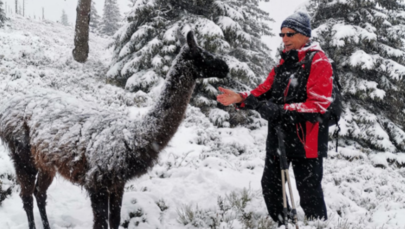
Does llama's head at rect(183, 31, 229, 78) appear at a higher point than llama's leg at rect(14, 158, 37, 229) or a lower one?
higher

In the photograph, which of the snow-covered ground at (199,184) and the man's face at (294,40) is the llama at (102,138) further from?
the man's face at (294,40)

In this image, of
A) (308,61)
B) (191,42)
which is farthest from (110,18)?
(308,61)

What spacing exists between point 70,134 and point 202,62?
174 cm

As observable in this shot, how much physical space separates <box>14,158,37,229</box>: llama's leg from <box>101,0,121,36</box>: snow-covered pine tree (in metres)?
36.1

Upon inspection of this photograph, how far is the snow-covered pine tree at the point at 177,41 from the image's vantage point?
8.86 m

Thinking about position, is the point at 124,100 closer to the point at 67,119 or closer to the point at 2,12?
the point at 67,119

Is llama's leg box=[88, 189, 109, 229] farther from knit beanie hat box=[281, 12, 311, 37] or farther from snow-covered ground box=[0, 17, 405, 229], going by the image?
knit beanie hat box=[281, 12, 311, 37]

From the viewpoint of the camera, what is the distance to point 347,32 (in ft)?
30.3

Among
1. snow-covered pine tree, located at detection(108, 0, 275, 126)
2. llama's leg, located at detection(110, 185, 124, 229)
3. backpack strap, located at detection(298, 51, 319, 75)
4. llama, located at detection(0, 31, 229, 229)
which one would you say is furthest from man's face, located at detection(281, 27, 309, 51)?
snow-covered pine tree, located at detection(108, 0, 275, 126)

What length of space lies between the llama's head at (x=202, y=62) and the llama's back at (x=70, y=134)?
0.98 m

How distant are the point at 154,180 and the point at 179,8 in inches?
276

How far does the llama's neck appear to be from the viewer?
2912mm

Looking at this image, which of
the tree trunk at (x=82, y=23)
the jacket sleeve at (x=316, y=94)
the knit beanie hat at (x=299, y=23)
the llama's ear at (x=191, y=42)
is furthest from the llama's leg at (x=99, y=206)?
the tree trunk at (x=82, y=23)

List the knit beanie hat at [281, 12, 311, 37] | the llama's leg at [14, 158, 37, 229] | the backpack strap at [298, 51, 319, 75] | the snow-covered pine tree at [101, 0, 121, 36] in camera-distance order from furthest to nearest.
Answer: the snow-covered pine tree at [101, 0, 121, 36], the llama's leg at [14, 158, 37, 229], the knit beanie hat at [281, 12, 311, 37], the backpack strap at [298, 51, 319, 75]
